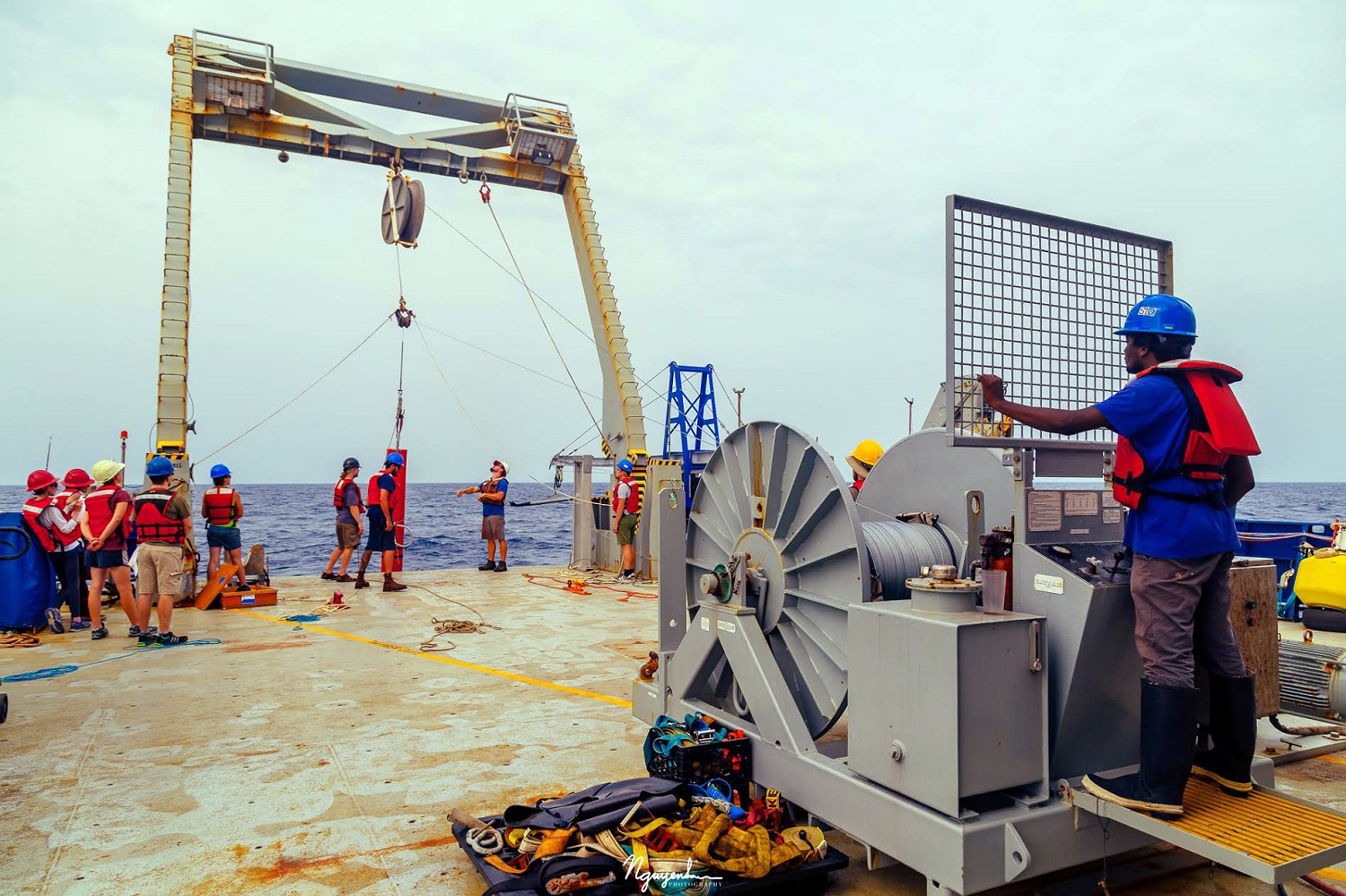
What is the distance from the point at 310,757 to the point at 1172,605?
4.62 metres

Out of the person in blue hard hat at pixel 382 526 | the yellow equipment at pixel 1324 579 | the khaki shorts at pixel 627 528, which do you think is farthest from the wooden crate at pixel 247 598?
the yellow equipment at pixel 1324 579

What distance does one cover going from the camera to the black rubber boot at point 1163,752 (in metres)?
2.88

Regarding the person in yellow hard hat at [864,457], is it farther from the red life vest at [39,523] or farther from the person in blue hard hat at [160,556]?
the red life vest at [39,523]

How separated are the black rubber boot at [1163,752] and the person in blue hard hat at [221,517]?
34.3 ft

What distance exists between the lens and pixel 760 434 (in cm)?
458

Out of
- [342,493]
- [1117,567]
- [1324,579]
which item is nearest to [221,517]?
[342,493]

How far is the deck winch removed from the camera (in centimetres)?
298

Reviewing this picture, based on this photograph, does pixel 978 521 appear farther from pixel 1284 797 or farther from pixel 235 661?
pixel 235 661

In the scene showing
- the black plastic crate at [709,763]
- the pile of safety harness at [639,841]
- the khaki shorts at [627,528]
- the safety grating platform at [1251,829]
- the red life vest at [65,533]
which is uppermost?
the red life vest at [65,533]

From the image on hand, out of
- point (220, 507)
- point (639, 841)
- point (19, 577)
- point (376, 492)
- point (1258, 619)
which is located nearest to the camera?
point (639, 841)

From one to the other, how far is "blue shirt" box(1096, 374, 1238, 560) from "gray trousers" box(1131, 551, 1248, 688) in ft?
0.18

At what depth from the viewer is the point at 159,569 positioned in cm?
854

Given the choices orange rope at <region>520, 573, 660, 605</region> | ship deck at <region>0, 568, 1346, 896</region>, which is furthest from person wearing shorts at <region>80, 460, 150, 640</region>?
orange rope at <region>520, 573, 660, 605</region>

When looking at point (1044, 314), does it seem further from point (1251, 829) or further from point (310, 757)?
point (310, 757)
